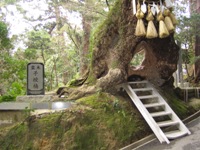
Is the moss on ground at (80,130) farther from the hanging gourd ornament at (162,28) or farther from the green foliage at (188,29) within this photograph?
the green foliage at (188,29)

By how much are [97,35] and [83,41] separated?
15.7 feet

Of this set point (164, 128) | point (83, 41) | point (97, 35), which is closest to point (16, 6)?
point (83, 41)

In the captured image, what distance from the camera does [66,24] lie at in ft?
33.5

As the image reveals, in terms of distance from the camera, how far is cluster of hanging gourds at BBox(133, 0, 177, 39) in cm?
399

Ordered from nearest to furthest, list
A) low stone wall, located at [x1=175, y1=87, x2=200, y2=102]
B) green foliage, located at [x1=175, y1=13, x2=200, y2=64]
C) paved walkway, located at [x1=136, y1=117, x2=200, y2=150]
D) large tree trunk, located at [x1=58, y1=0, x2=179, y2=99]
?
1. paved walkway, located at [x1=136, y1=117, x2=200, y2=150]
2. large tree trunk, located at [x1=58, y1=0, x2=179, y2=99]
3. low stone wall, located at [x1=175, y1=87, x2=200, y2=102]
4. green foliage, located at [x1=175, y1=13, x2=200, y2=64]

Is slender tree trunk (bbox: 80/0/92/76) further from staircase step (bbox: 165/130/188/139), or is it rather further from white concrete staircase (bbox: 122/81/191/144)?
staircase step (bbox: 165/130/188/139)

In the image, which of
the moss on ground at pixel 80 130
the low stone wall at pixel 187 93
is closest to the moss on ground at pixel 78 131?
the moss on ground at pixel 80 130

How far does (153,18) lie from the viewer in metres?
4.23

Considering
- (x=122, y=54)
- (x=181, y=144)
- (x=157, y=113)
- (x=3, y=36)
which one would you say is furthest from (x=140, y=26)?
(x=3, y=36)

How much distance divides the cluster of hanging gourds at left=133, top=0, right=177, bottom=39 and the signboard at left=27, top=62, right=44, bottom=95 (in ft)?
7.90

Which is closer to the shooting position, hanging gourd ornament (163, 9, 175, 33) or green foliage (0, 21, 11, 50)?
hanging gourd ornament (163, 9, 175, 33)

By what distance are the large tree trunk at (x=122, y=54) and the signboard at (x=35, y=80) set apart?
0.77 metres

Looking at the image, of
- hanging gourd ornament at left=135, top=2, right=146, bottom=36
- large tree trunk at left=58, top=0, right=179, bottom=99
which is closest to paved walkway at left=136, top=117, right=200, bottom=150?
large tree trunk at left=58, top=0, right=179, bottom=99

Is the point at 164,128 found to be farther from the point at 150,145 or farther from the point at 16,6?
the point at 16,6
